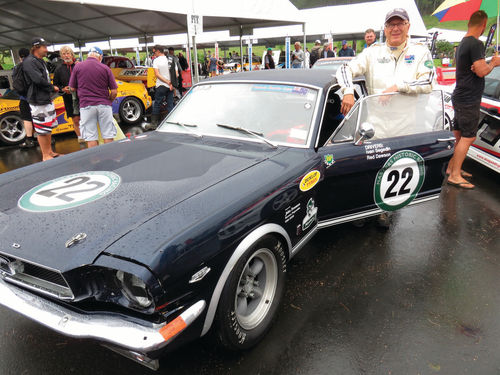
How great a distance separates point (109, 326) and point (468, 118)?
4.85 meters

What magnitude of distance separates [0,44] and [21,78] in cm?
1262

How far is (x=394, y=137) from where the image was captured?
10.4ft

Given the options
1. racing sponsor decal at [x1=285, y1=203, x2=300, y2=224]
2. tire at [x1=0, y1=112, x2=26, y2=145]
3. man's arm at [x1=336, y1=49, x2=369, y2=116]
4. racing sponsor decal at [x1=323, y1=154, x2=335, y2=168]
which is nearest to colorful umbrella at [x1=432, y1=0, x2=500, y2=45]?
man's arm at [x1=336, y1=49, x2=369, y2=116]

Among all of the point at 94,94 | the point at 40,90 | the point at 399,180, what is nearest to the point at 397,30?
the point at 399,180

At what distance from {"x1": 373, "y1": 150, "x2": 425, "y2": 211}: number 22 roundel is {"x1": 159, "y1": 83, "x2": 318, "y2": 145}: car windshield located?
2.85 feet

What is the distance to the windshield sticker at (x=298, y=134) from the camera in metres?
2.73

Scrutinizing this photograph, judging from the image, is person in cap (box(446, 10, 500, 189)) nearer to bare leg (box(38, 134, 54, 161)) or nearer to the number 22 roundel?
the number 22 roundel

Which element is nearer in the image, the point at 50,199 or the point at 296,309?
the point at 50,199

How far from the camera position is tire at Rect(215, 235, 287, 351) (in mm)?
1899

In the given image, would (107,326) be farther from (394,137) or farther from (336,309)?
(394,137)

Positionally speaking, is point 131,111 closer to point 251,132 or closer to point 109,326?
point 251,132

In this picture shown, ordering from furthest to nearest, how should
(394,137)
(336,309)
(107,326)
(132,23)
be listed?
(132,23) → (394,137) → (336,309) → (107,326)

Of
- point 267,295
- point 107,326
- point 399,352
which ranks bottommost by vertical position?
point 399,352

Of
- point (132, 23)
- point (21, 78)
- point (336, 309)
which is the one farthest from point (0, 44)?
point (336, 309)
